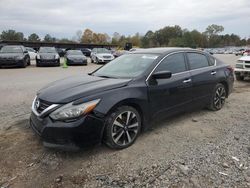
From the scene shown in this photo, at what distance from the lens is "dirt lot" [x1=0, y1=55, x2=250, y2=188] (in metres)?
3.02

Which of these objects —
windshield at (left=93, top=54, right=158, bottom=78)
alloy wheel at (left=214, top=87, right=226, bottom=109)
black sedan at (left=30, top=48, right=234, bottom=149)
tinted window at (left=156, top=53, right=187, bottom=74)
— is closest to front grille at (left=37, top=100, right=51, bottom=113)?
black sedan at (left=30, top=48, right=234, bottom=149)

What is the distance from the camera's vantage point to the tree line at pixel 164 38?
84875mm

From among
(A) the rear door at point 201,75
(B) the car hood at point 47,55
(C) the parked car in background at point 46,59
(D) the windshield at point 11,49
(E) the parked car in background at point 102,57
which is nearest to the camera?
(A) the rear door at point 201,75

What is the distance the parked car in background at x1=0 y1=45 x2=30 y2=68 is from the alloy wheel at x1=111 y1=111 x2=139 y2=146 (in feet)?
46.6

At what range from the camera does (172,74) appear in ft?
15.0

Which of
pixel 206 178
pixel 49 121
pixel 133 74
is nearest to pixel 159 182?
pixel 206 178

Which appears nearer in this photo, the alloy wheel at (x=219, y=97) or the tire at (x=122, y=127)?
the tire at (x=122, y=127)

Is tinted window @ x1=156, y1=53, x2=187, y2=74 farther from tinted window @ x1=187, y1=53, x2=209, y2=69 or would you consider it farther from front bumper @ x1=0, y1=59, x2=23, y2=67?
front bumper @ x1=0, y1=59, x2=23, y2=67

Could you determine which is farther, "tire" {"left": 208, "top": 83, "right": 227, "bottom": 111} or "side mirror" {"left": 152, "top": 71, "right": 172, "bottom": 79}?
"tire" {"left": 208, "top": 83, "right": 227, "bottom": 111}

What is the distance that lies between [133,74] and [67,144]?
1644mm

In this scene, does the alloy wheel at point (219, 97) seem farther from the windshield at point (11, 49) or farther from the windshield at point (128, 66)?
the windshield at point (11, 49)

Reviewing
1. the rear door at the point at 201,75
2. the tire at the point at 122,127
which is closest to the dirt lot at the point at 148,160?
the tire at the point at 122,127

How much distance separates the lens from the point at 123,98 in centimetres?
369

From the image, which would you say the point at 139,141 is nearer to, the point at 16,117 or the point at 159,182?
the point at 159,182
